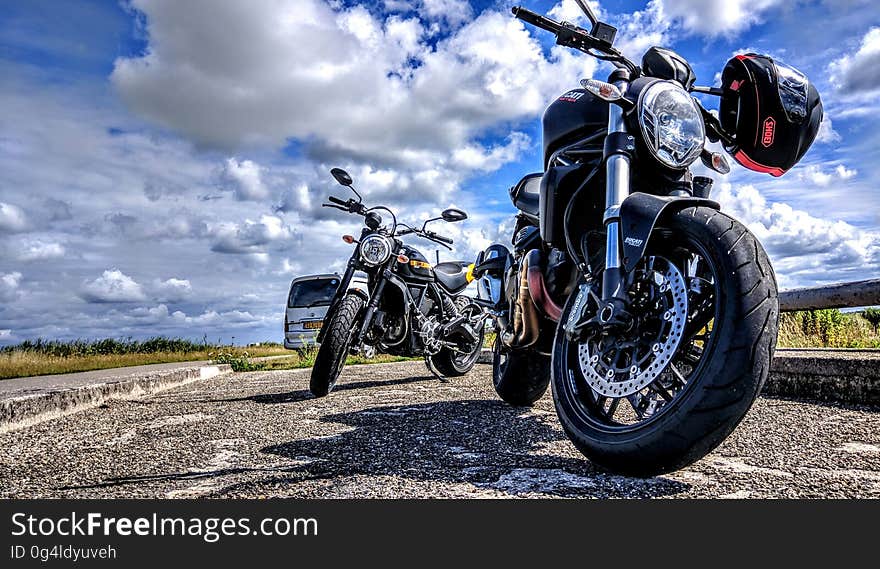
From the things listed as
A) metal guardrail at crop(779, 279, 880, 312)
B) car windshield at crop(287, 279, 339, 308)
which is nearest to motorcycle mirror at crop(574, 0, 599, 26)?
metal guardrail at crop(779, 279, 880, 312)

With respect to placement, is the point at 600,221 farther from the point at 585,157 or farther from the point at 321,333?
the point at 321,333

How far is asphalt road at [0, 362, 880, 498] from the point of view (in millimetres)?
1984

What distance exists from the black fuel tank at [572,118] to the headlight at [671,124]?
0.37 m

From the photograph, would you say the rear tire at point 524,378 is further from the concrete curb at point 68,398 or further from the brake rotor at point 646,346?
the concrete curb at point 68,398

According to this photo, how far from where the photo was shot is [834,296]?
4637mm

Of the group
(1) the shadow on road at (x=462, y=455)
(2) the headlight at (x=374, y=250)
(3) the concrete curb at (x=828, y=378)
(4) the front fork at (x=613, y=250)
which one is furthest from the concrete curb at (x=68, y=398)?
(3) the concrete curb at (x=828, y=378)

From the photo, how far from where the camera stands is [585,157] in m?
2.99

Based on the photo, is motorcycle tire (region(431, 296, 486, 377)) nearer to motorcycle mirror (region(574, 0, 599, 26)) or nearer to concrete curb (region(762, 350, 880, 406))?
concrete curb (region(762, 350, 880, 406))

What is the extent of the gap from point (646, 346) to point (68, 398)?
13.6 feet

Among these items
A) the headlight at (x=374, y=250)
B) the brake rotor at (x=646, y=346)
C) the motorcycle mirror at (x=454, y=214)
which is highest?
the motorcycle mirror at (x=454, y=214)

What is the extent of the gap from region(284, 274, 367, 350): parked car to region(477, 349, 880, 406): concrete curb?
1161 centimetres

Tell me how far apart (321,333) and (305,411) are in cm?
142

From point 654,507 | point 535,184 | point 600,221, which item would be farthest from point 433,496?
point 535,184

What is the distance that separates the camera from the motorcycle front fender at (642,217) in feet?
7.38
